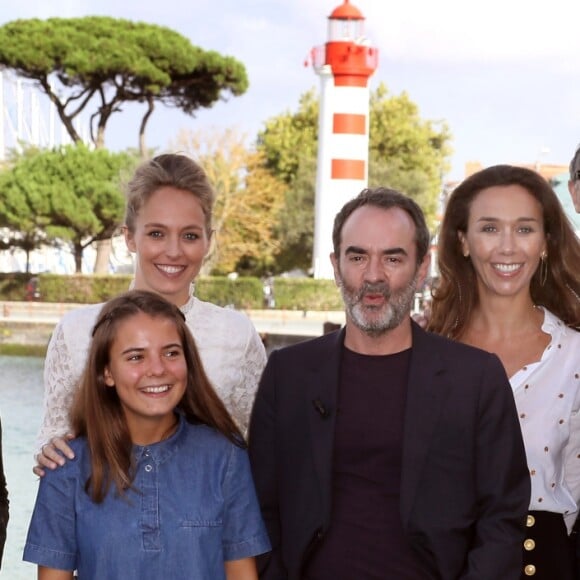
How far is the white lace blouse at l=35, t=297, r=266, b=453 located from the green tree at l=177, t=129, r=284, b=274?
29.5m

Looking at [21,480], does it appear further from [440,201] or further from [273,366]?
[440,201]

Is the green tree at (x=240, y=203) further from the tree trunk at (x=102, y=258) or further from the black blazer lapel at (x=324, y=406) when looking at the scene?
the black blazer lapel at (x=324, y=406)

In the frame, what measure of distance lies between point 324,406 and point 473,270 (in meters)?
0.91

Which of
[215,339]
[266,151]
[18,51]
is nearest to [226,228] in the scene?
[266,151]

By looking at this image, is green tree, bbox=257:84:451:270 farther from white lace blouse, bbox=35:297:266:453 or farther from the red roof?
white lace blouse, bbox=35:297:266:453

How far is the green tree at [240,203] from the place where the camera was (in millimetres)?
34219

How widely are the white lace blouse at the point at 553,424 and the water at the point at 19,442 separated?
6.00 m

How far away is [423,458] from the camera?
280 centimetres

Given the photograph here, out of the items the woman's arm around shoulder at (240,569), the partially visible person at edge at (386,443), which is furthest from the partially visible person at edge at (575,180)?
the woman's arm around shoulder at (240,569)

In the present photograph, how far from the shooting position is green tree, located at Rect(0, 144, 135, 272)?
1161 inches

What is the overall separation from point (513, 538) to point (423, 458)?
0.95 ft

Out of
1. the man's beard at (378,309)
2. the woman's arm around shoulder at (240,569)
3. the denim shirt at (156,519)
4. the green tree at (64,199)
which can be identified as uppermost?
the green tree at (64,199)

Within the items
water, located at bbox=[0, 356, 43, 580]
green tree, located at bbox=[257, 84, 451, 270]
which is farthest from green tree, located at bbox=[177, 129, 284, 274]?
water, located at bbox=[0, 356, 43, 580]

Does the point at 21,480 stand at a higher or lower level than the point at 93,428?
lower
